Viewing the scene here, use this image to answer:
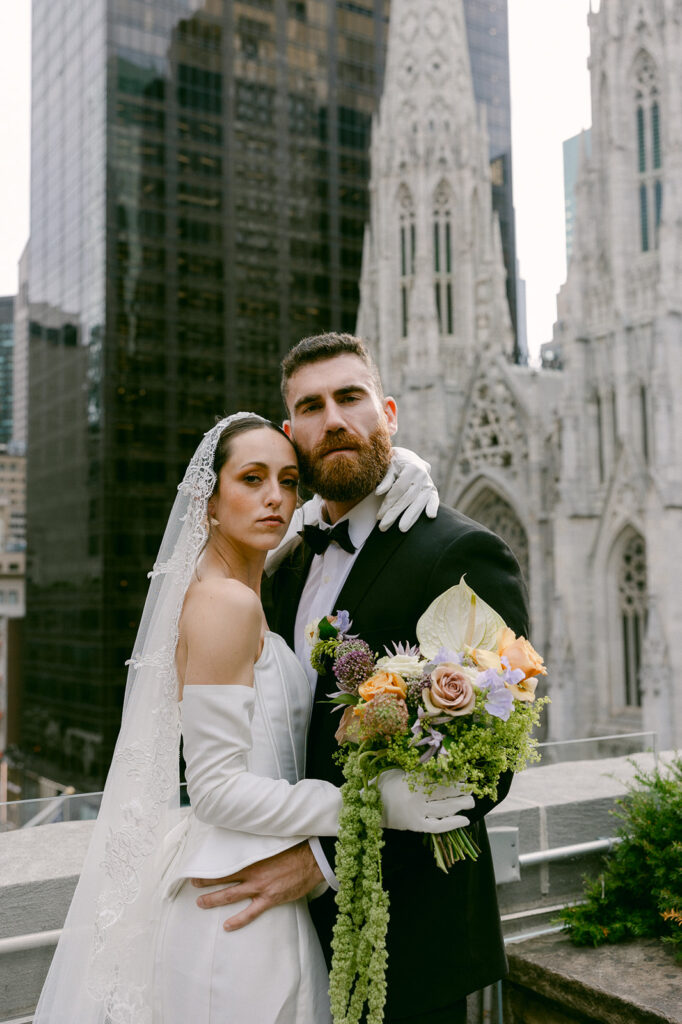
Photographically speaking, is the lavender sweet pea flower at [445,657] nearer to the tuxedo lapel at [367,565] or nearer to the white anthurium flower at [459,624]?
the white anthurium flower at [459,624]

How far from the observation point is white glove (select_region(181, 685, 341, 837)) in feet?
8.04

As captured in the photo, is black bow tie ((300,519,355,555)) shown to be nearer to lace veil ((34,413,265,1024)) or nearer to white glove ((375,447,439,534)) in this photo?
white glove ((375,447,439,534))

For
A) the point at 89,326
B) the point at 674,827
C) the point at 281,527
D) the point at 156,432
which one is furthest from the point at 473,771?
the point at 89,326

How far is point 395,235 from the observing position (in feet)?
123

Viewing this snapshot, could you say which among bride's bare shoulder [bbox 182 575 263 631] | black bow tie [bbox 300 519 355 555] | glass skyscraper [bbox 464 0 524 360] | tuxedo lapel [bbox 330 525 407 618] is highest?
glass skyscraper [bbox 464 0 524 360]

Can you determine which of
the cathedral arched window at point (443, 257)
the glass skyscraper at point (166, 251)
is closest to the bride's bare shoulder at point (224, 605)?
the cathedral arched window at point (443, 257)

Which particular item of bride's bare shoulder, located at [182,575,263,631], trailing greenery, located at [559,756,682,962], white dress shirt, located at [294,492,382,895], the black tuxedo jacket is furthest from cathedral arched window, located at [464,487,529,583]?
bride's bare shoulder, located at [182,575,263,631]

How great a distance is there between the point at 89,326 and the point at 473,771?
171ft

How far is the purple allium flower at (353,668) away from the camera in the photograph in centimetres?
234

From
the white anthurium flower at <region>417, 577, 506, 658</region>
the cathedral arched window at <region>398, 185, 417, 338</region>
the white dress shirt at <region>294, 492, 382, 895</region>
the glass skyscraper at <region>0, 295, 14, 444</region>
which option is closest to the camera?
the white anthurium flower at <region>417, 577, 506, 658</region>

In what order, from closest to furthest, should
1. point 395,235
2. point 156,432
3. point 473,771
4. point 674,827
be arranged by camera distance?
point 473,771 → point 674,827 → point 395,235 → point 156,432

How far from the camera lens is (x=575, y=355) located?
30.3 metres

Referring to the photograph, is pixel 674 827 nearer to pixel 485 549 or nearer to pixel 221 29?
pixel 485 549

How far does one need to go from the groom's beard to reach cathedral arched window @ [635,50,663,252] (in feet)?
94.8
